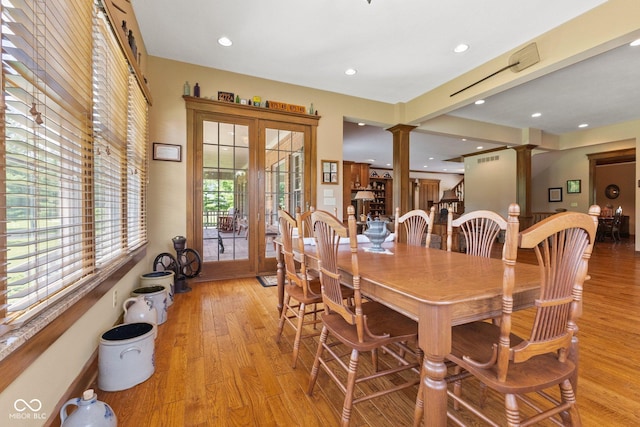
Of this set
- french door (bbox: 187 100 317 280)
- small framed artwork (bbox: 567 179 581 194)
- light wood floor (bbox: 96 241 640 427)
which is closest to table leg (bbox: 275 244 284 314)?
light wood floor (bbox: 96 241 640 427)

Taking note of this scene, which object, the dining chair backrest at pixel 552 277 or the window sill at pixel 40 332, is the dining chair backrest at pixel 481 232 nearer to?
the dining chair backrest at pixel 552 277

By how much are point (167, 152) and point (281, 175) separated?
1.55 meters

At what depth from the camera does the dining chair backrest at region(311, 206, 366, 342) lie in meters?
1.27

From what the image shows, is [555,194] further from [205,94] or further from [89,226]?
[89,226]

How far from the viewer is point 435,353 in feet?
3.21

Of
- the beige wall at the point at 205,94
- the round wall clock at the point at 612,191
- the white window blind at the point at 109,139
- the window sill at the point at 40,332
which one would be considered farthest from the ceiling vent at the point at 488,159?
the window sill at the point at 40,332

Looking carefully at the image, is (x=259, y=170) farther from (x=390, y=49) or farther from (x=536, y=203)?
(x=536, y=203)

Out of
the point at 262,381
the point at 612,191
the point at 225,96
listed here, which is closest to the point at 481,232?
the point at 262,381

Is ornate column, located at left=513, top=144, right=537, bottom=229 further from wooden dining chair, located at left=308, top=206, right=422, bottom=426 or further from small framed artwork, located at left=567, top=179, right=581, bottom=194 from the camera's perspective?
wooden dining chair, located at left=308, top=206, right=422, bottom=426

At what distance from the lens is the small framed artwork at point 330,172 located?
453 cm

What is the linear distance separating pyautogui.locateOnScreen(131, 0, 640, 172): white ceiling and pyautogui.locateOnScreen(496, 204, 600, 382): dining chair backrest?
2.54 meters

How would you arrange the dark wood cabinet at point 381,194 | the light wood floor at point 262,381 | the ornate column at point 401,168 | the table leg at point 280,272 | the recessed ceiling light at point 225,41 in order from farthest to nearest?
1. the dark wood cabinet at point 381,194
2. the ornate column at point 401,168
3. the recessed ceiling light at point 225,41
4. the table leg at point 280,272
5. the light wood floor at point 262,381

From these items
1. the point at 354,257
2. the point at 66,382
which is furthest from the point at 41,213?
the point at 354,257

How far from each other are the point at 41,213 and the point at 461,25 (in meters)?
3.67
